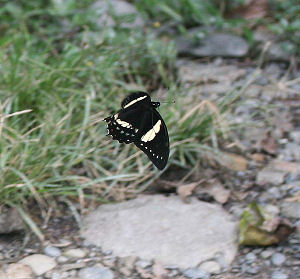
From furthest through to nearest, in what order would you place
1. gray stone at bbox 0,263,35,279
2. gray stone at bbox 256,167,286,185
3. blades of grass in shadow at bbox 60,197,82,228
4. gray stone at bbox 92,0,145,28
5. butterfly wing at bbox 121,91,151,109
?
gray stone at bbox 92,0,145,28, gray stone at bbox 256,167,286,185, blades of grass in shadow at bbox 60,197,82,228, gray stone at bbox 0,263,35,279, butterfly wing at bbox 121,91,151,109

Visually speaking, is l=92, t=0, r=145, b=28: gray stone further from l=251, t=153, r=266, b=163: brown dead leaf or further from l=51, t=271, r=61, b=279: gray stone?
l=51, t=271, r=61, b=279: gray stone

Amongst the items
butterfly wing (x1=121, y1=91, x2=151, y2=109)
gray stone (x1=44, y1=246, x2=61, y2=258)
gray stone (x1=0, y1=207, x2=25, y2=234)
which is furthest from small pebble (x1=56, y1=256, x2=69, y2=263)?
butterfly wing (x1=121, y1=91, x2=151, y2=109)

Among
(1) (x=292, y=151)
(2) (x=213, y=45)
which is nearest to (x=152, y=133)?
(1) (x=292, y=151)

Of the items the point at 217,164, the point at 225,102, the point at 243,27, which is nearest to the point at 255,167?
the point at 217,164

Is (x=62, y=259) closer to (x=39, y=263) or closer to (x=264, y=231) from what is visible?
A: (x=39, y=263)

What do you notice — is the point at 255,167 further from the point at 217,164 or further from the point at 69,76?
the point at 69,76

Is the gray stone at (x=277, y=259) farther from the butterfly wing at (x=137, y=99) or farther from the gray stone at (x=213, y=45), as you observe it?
the gray stone at (x=213, y=45)

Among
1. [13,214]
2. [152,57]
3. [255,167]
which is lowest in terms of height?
[255,167]
